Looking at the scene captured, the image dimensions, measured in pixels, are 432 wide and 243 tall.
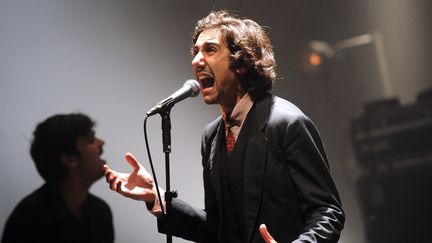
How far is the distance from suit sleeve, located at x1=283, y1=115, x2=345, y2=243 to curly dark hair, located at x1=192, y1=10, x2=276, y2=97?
246 millimetres

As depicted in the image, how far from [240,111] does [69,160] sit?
63 centimetres

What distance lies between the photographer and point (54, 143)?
2148 millimetres

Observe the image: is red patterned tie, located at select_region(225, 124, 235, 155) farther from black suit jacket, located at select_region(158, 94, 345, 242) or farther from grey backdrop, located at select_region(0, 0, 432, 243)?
grey backdrop, located at select_region(0, 0, 432, 243)

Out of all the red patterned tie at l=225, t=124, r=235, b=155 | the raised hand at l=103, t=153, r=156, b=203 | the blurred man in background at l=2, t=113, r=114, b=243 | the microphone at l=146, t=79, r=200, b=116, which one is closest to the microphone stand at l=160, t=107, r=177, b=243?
the microphone at l=146, t=79, r=200, b=116

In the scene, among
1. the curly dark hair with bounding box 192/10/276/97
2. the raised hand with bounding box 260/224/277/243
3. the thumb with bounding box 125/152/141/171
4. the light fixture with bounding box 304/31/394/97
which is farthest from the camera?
the light fixture with bounding box 304/31/394/97

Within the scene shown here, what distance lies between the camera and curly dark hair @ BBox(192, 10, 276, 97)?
6.75 feet

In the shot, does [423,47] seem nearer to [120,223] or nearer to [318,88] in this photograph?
[318,88]

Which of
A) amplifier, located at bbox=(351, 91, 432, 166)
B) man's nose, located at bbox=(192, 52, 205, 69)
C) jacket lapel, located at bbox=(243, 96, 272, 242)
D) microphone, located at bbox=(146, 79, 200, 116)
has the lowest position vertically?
amplifier, located at bbox=(351, 91, 432, 166)

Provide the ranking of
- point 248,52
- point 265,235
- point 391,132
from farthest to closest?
1. point 391,132
2. point 248,52
3. point 265,235

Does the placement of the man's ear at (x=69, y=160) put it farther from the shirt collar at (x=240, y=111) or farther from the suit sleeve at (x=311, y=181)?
the suit sleeve at (x=311, y=181)

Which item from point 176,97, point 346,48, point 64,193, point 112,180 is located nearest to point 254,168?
point 176,97

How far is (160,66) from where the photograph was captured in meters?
2.47

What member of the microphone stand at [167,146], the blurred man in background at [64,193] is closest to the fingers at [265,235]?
the microphone stand at [167,146]

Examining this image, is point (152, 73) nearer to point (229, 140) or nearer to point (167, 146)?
point (229, 140)
